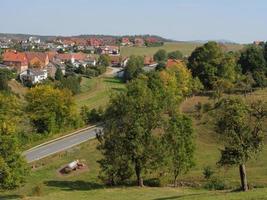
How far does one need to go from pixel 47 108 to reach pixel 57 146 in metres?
8.74

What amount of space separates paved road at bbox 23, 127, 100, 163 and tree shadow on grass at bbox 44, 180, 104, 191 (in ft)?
38.2

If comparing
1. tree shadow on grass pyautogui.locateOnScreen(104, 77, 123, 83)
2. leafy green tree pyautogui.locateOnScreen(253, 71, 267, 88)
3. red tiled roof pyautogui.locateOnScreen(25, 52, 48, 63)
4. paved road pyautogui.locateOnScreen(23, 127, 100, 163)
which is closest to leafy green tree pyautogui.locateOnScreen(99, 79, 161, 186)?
paved road pyautogui.locateOnScreen(23, 127, 100, 163)

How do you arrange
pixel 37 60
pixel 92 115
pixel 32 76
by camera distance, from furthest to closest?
pixel 37 60, pixel 32 76, pixel 92 115

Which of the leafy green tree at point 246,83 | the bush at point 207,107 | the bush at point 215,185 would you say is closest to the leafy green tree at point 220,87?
the leafy green tree at point 246,83

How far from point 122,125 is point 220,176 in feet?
29.2

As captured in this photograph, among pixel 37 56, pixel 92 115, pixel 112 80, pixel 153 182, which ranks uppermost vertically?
pixel 37 56

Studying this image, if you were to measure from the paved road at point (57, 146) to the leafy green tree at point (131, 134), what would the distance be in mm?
16323

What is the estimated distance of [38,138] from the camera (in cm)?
6234

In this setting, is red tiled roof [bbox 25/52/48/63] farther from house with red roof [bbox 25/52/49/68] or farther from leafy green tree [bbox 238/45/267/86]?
leafy green tree [bbox 238/45/267/86]

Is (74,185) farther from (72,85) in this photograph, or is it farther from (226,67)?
(72,85)

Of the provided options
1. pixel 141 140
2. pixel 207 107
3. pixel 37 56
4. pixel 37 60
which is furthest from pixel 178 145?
pixel 37 56

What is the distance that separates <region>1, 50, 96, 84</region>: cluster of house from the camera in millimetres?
124081

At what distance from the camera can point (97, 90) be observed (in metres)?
112

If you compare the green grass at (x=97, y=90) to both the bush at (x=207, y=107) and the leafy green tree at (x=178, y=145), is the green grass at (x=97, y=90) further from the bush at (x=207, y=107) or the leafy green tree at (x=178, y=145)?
the leafy green tree at (x=178, y=145)
